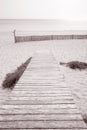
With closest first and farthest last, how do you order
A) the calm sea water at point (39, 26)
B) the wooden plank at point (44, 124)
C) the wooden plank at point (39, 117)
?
the wooden plank at point (44, 124)
the wooden plank at point (39, 117)
the calm sea water at point (39, 26)

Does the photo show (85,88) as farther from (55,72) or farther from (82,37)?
(82,37)

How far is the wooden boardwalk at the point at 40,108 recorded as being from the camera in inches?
109

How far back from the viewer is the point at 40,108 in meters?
3.36

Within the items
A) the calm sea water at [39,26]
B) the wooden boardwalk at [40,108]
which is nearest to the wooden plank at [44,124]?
the wooden boardwalk at [40,108]

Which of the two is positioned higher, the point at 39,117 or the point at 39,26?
the point at 39,117

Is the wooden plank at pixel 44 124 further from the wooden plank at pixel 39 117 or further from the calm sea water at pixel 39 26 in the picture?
the calm sea water at pixel 39 26

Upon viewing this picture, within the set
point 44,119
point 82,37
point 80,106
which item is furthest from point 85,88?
point 82,37

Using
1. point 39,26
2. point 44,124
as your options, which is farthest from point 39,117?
point 39,26

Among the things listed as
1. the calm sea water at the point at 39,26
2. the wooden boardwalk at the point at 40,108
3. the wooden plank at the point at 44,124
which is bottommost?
Result: the calm sea water at the point at 39,26

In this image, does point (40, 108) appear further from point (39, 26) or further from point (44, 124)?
point (39, 26)

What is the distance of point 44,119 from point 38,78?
2449 millimetres

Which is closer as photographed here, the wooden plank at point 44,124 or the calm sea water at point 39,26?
the wooden plank at point 44,124

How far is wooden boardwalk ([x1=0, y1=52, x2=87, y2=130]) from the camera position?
9.11 feet

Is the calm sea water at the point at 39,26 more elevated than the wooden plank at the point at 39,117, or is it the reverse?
the wooden plank at the point at 39,117
